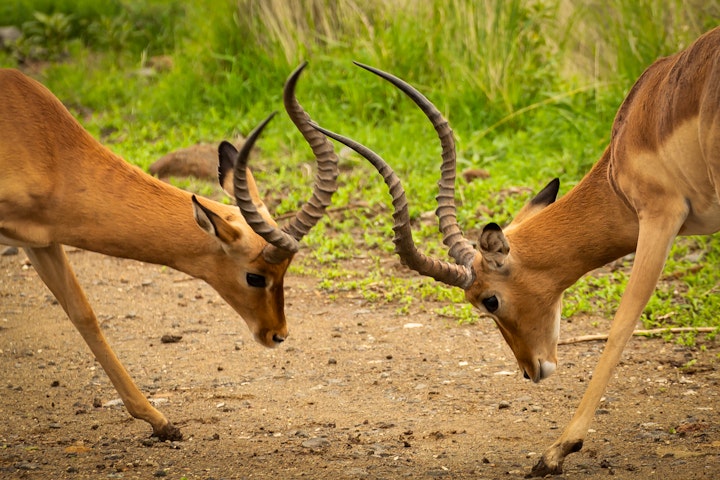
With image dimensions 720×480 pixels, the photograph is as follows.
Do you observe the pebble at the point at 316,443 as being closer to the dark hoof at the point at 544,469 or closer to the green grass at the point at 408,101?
the dark hoof at the point at 544,469

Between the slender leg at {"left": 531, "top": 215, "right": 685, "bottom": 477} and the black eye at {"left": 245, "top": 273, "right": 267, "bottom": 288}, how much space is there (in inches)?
60.5

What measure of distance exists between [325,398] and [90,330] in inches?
49.7

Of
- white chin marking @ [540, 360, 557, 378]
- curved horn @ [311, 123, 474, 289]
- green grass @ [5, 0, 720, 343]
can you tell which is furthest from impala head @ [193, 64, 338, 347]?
green grass @ [5, 0, 720, 343]

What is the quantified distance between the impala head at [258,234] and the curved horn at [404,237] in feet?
0.59

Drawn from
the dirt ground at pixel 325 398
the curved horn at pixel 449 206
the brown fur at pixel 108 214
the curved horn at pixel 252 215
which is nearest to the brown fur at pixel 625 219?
the curved horn at pixel 449 206

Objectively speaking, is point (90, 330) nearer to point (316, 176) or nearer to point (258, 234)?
point (258, 234)

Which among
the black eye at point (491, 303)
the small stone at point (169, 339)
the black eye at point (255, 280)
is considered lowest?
the small stone at point (169, 339)

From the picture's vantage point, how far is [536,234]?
16.3 feet

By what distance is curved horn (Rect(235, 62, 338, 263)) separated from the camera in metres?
4.67

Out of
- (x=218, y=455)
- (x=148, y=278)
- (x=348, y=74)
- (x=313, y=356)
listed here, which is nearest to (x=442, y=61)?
(x=348, y=74)

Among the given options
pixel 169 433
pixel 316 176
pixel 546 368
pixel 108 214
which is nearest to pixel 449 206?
pixel 316 176

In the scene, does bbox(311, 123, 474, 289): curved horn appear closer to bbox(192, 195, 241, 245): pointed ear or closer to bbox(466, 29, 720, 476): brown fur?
bbox(466, 29, 720, 476): brown fur

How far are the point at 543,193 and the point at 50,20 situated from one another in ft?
31.8

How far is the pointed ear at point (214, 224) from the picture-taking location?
186 inches
